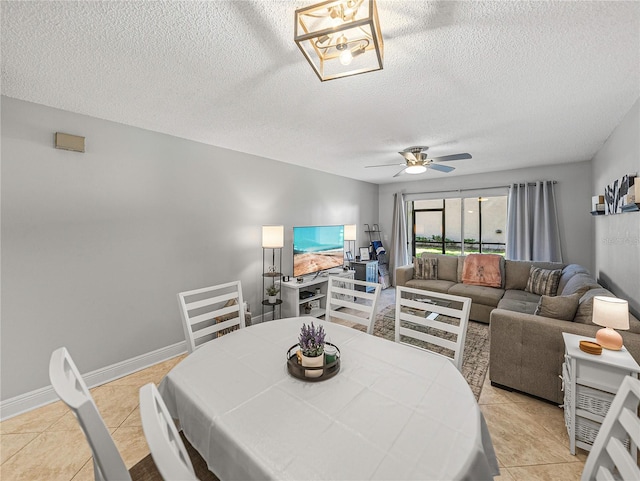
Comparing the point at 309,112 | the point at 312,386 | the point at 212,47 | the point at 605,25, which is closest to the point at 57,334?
the point at 312,386

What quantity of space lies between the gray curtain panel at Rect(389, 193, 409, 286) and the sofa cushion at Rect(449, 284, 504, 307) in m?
1.95

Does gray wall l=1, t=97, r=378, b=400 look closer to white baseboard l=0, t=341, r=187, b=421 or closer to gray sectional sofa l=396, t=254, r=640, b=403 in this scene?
white baseboard l=0, t=341, r=187, b=421

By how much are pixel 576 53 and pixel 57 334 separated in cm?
426

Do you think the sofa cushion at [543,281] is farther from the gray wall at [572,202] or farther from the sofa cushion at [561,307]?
the sofa cushion at [561,307]

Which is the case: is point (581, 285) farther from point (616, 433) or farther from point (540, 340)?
point (616, 433)

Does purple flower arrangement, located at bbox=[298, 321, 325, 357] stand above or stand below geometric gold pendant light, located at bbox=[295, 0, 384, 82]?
below

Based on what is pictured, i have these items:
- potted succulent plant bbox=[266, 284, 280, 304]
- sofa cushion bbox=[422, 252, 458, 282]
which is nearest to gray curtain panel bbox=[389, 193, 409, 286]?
sofa cushion bbox=[422, 252, 458, 282]

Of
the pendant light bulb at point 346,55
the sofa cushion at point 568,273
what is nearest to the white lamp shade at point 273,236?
the pendant light bulb at point 346,55

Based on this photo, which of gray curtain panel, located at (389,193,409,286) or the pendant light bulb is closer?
the pendant light bulb

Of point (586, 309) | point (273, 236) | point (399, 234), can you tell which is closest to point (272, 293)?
point (273, 236)

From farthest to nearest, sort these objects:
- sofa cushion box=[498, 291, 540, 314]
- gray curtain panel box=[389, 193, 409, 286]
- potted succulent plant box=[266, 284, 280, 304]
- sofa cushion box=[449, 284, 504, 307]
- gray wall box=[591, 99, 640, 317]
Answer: gray curtain panel box=[389, 193, 409, 286], sofa cushion box=[449, 284, 504, 307], potted succulent plant box=[266, 284, 280, 304], sofa cushion box=[498, 291, 540, 314], gray wall box=[591, 99, 640, 317]

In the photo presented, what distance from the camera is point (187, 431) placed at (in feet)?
3.91

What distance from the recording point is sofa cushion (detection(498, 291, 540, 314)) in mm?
3312

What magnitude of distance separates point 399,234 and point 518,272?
2.51 m
